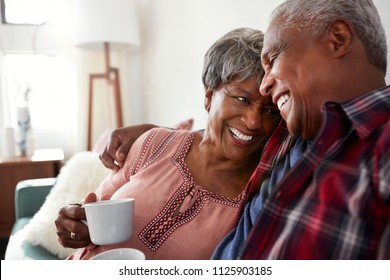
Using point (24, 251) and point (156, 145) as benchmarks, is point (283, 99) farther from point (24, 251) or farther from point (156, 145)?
point (24, 251)

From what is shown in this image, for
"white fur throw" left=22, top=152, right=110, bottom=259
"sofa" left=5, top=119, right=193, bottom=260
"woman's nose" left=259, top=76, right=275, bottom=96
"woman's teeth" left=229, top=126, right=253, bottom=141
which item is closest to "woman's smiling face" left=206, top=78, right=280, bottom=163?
"woman's teeth" left=229, top=126, right=253, bottom=141

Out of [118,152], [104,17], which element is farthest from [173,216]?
[104,17]

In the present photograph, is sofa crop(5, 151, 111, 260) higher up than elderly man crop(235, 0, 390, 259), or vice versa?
elderly man crop(235, 0, 390, 259)

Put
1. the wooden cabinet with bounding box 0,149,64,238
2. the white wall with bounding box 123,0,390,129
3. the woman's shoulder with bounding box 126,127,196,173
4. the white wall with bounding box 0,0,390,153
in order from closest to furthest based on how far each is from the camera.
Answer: the woman's shoulder with bounding box 126,127,196,173 < the white wall with bounding box 123,0,390,129 < the white wall with bounding box 0,0,390,153 < the wooden cabinet with bounding box 0,149,64,238

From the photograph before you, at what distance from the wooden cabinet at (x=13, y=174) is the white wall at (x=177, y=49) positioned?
35.5 inches

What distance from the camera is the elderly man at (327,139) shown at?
519 mm

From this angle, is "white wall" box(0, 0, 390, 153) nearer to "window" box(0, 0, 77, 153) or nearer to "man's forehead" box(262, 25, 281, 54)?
"window" box(0, 0, 77, 153)

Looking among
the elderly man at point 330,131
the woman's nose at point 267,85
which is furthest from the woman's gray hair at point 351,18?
the woman's nose at point 267,85

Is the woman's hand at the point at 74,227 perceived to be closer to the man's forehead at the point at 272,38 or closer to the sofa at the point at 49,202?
the sofa at the point at 49,202

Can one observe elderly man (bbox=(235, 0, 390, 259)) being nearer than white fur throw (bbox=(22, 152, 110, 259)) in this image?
Yes

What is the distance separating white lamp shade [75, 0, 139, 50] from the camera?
252 centimetres

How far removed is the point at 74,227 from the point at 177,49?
1.67 m

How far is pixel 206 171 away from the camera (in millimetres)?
1035
